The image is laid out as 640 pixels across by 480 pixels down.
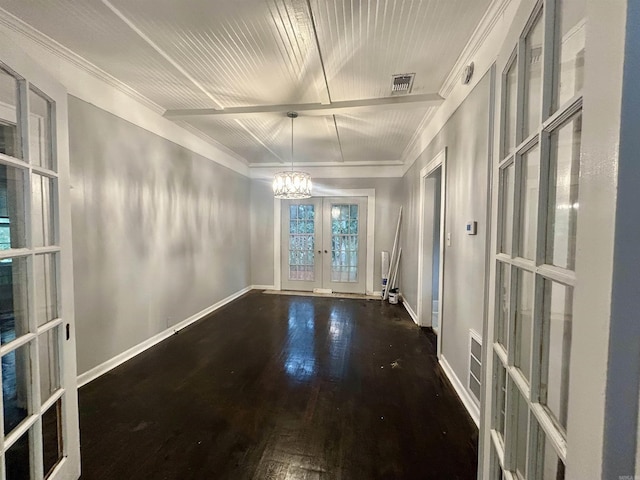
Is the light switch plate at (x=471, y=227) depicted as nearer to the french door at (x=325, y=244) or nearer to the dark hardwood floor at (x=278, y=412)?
the dark hardwood floor at (x=278, y=412)

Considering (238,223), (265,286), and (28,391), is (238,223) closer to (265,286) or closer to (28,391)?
(265,286)

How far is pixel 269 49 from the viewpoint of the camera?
2068mm

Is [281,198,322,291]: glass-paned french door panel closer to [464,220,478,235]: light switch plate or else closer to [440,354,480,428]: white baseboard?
[440,354,480,428]: white baseboard

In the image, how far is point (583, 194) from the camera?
52 cm

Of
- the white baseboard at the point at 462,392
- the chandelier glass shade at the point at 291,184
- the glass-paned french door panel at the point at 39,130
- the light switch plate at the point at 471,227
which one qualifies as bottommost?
the white baseboard at the point at 462,392

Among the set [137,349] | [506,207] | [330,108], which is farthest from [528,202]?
[137,349]

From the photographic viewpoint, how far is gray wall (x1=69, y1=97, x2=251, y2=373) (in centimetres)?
238

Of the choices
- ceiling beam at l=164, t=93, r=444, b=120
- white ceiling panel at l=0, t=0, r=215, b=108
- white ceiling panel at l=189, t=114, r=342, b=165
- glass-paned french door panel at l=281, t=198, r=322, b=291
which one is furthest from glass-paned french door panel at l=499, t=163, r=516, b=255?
glass-paned french door panel at l=281, t=198, r=322, b=291

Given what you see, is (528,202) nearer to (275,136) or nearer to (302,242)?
(275,136)

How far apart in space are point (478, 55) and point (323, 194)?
12.8 feet

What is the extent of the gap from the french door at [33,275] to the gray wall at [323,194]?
4.53m

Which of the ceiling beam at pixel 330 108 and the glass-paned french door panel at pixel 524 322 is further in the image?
the ceiling beam at pixel 330 108

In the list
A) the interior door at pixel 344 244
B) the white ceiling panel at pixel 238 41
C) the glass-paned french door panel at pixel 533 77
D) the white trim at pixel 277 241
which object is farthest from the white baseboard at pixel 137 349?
the glass-paned french door panel at pixel 533 77

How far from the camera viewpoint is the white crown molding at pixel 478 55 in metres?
1.60
